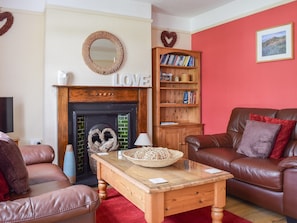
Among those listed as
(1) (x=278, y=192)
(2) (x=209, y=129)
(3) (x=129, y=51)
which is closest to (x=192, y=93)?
(2) (x=209, y=129)

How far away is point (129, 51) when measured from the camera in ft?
13.9

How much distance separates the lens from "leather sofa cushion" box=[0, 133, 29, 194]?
1.74m

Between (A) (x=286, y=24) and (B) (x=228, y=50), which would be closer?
(A) (x=286, y=24)

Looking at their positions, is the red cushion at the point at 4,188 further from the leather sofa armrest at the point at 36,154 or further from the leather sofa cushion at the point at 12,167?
the leather sofa armrest at the point at 36,154

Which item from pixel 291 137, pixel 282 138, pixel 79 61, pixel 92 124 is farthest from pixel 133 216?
pixel 79 61

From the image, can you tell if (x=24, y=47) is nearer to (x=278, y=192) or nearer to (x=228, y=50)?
(x=228, y=50)

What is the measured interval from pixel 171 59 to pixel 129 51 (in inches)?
34.5

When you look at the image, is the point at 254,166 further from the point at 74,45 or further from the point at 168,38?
the point at 168,38

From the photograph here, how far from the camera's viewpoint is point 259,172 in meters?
2.64

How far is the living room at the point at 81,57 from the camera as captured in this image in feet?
12.1

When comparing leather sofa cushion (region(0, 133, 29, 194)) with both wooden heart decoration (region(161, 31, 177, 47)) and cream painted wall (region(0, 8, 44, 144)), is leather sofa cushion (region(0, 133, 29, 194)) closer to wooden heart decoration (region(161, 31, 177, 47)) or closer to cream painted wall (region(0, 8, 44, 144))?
cream painted wall (region(0, 8, 44, 144))

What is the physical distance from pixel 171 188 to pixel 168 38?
3.49 metres

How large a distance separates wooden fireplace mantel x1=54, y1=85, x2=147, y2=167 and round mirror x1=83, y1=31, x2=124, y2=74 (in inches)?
12.3

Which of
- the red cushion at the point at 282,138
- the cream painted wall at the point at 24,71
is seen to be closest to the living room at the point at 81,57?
the cream painted wall at the point at 24,71
